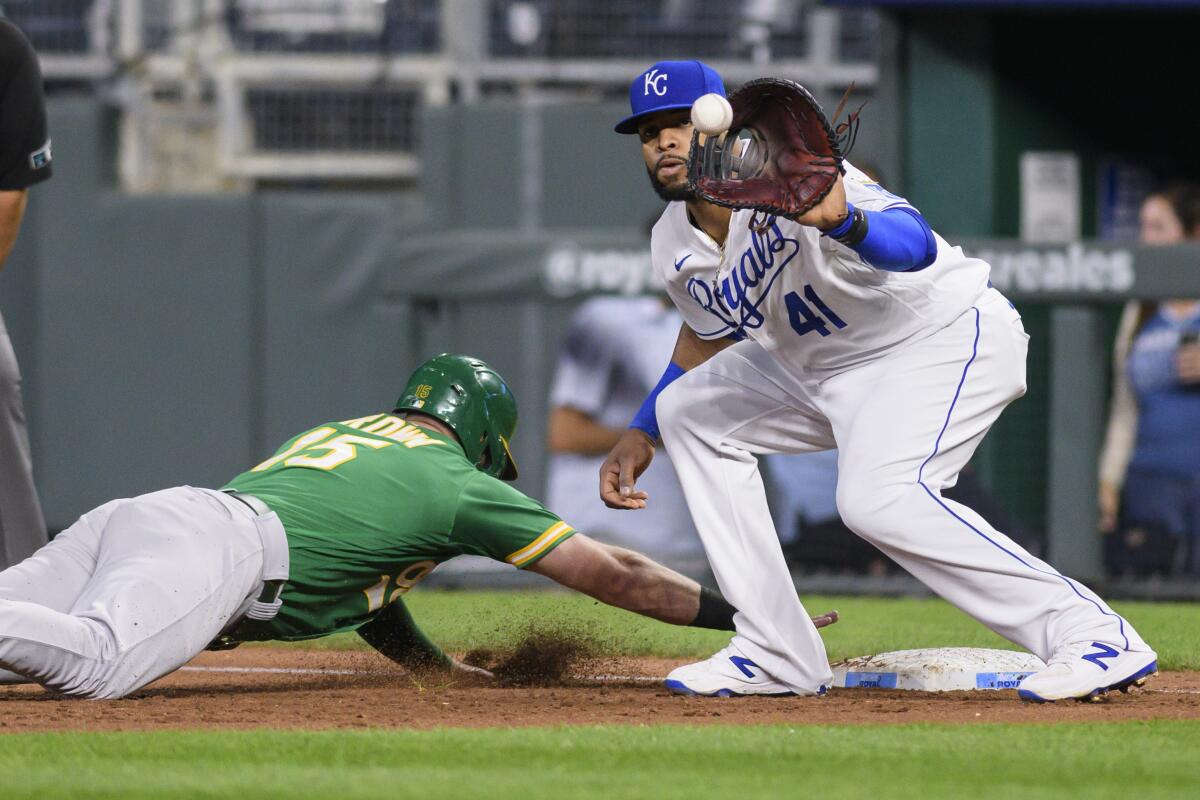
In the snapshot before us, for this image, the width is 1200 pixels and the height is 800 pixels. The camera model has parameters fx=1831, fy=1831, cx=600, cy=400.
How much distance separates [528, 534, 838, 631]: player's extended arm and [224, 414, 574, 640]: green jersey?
0.05 m

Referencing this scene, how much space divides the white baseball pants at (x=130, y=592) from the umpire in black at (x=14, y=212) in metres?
0.62

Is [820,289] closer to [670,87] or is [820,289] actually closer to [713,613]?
[670,87]

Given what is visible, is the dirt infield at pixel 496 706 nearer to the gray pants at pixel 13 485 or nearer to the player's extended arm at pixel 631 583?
the player's extended arm at pixel 631 583

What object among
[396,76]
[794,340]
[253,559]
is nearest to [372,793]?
[253,559]

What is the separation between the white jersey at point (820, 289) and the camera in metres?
4.37

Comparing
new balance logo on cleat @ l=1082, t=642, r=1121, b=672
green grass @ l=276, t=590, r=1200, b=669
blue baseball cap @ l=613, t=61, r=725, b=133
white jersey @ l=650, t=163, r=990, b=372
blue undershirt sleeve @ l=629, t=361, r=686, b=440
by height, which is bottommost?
green grass @ l=276, t=590, r=1200, b=669

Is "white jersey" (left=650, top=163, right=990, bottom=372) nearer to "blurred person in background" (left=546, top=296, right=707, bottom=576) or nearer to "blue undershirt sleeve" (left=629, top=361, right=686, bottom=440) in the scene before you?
"blue undershirt sleeve" (left=629, top=361, right=686, bottom=440)

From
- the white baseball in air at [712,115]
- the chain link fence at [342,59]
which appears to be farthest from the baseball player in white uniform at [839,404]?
the chain link fence at [342,59]

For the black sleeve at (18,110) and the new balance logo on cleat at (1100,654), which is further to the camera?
the black sleeve at (18,110)

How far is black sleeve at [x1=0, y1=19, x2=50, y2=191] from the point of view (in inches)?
198

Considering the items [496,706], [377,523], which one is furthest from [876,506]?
[377,523]

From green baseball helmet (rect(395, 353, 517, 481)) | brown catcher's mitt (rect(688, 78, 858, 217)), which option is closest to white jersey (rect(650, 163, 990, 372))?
brown catcher's mitt (rect(688, 78, 858, 217))

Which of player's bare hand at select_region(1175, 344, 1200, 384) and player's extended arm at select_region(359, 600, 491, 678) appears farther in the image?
player's bare hand at select_region(1175, 344, 1200, 384)

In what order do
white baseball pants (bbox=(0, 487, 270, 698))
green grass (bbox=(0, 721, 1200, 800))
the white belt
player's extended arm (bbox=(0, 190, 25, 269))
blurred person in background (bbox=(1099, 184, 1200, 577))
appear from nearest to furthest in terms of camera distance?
1. green grass (bbox=(0, 721, 1200, 800))
2. white baseball pants (bbox=(0, 487, 270, 698))
3. the white belt
4. player's extended arm (bbox=(0, 190, 25, 269))
5. blurred person in background (bbox=(1099, 184, 1200, 577))
